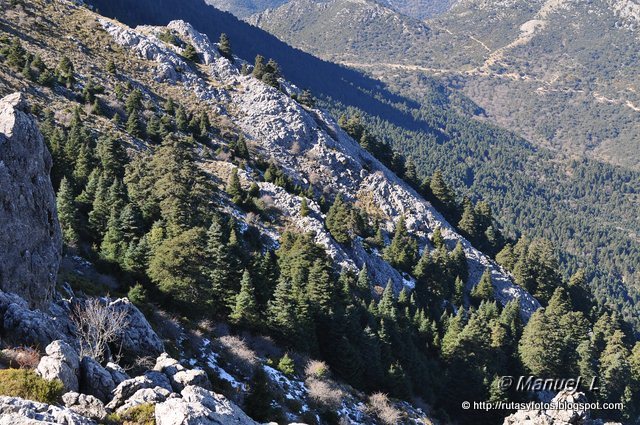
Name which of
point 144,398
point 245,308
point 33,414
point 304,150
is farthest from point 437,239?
point 33,414

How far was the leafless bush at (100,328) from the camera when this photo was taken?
22938 millimetres

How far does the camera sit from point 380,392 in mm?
47812

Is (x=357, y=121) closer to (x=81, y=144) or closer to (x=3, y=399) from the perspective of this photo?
(x=81, y=144)

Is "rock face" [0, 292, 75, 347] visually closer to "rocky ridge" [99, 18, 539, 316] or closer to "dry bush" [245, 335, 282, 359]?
"dry bush" [245, 335, 282, 359]

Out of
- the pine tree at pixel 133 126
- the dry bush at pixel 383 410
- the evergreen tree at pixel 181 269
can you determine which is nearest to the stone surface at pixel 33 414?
the evergreen tree at pixel 181 269

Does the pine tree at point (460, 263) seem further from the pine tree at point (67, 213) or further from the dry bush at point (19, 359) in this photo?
the dry bush at point (19, 359)

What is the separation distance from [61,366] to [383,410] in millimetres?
32596

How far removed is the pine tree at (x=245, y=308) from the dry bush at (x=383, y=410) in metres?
12.4

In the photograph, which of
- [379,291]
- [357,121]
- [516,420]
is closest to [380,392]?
[516,420]

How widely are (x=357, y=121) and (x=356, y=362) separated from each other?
251 ft

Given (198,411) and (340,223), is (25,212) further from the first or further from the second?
(340,223)

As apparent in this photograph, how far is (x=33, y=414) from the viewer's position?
1355 cm

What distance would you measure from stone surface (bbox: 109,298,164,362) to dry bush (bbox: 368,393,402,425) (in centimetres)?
2302

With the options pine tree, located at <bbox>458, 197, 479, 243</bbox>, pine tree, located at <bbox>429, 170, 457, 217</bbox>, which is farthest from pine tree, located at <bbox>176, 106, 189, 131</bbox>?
pine tree, located at <bbox>458, 197, 479, 243</bbox>
